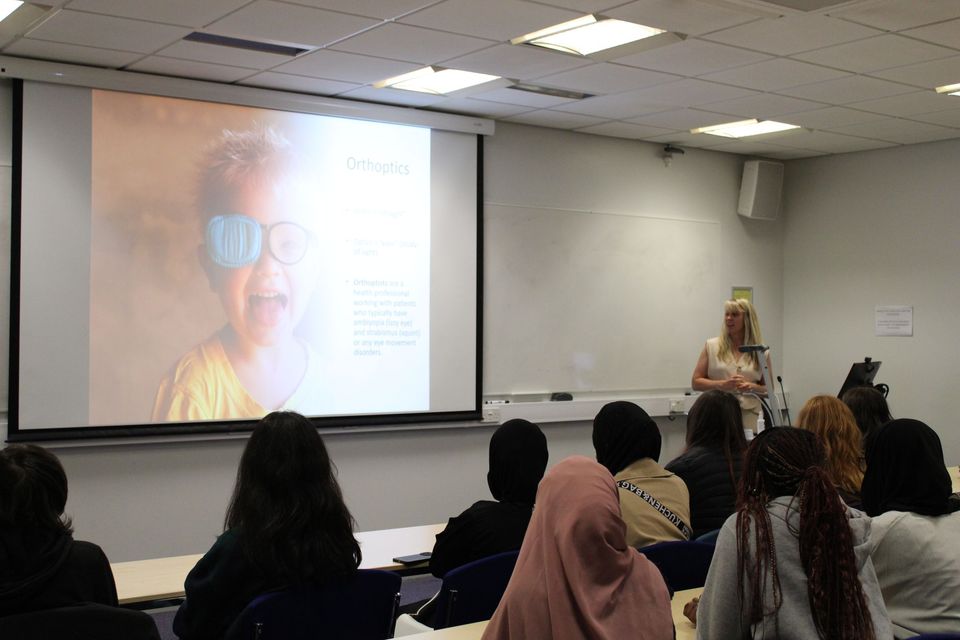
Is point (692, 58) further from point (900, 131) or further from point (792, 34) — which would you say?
point (900, 131)

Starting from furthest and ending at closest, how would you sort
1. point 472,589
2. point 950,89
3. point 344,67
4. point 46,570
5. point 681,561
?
point 950,89 < point 344,67 < point 681,561 < point 472,589 < point 46,570

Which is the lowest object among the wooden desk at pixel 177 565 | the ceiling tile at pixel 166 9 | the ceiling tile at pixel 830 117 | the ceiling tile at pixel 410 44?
the wooden desk at pixel 177 565

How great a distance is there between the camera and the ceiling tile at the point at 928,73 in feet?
16.5

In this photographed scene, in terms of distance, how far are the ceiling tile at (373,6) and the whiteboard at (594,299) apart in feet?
8.12

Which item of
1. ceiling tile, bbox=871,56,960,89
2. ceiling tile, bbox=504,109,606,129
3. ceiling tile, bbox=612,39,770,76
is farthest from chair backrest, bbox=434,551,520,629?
ceiling tile, bbox=504,109,606,129

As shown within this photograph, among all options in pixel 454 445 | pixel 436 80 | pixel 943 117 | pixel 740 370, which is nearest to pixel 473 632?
pixel 436 80

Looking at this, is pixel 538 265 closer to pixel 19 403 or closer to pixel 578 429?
pixel 578 429

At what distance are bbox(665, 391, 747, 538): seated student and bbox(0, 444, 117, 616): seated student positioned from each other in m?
2.12

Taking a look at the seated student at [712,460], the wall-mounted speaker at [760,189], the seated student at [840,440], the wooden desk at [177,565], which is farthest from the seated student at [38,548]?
the wall-mounted speaker at [760,189]

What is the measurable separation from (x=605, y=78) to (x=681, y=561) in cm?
318

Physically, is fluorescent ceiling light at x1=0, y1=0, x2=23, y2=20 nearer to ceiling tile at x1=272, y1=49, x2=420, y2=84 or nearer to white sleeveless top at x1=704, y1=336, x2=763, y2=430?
ceiling tile at x1=272, y1=49, x2=420, y2=84

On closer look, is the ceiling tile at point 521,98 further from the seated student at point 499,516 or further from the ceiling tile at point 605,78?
the seated student at point 499,516

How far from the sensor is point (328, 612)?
262 centimetres

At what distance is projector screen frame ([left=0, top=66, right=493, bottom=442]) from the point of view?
496cm
